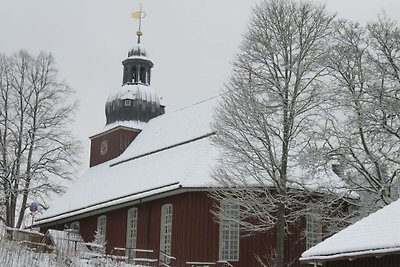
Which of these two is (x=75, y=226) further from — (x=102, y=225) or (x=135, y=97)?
(x=135, y=97)

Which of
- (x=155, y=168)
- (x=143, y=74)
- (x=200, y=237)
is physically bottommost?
(x=200, y=237)

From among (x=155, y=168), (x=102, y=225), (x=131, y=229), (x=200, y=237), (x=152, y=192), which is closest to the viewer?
(x=200, y=237)

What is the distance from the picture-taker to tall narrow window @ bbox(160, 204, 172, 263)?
29.9m

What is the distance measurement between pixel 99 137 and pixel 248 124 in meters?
20.9

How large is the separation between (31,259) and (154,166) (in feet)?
56.2

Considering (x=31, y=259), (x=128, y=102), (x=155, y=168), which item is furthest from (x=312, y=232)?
(x=128, y=102)

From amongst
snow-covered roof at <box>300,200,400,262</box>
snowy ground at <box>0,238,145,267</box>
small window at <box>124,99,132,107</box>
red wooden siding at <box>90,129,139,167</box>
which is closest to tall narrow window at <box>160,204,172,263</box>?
snowy ground at <box>0,238,145,267</box>

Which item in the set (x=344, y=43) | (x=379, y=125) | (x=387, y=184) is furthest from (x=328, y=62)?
(x=387, y=184)

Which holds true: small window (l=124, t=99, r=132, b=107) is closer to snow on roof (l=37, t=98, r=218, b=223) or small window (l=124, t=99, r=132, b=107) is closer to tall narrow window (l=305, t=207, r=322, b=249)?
snow on roof (l=37, t=98, r=218, b=223)

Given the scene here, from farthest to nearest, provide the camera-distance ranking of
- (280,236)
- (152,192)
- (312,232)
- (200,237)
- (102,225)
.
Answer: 1. (102,225)
2. (152,192)
3. (200,237)
4. (312,232)
5. (280,236)

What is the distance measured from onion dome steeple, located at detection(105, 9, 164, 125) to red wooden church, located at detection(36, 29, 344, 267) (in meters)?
0.06

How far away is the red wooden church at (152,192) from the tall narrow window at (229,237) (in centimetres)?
4

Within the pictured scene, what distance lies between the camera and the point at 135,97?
42.8 metres

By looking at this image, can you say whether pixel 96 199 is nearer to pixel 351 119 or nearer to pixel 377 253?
pixel 351 119
